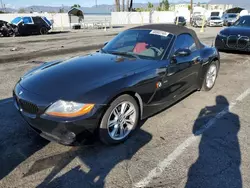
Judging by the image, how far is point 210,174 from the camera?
263 centimetres

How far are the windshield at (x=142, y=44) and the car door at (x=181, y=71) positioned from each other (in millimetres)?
210

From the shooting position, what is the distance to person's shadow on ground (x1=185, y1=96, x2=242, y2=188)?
2.53 meters

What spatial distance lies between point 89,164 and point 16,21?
818 inches

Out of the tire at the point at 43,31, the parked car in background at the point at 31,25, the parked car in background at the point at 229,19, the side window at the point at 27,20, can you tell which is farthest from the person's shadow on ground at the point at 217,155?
the parked car in background at the point at 229,19

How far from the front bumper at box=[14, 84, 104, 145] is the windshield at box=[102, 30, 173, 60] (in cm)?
149

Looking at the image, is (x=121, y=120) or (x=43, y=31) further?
(x=43, y=31)

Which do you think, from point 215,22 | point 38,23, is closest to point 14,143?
point 38,23

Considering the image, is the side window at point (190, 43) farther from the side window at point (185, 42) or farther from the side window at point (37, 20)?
the side window at point (37, 20)

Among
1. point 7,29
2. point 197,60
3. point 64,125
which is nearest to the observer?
point 64,125

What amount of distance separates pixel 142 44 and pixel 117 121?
156 cm

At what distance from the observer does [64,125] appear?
8.63ft

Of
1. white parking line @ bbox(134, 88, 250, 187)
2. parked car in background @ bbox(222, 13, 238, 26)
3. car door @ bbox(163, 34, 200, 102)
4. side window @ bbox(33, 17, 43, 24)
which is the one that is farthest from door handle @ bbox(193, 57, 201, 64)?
parked car in background @ bbox(222, 13, 238, 26)

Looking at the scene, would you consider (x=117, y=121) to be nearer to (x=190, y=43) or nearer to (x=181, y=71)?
(x=181, y=71)

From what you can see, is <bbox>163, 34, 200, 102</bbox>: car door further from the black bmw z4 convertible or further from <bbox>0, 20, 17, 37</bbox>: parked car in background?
<bbox>0, 20, 17, 37</bbox>: parked car in background
